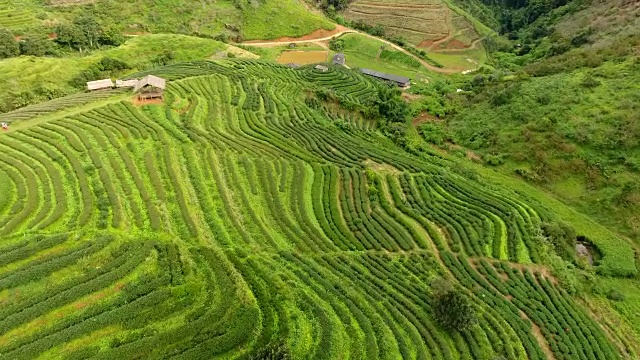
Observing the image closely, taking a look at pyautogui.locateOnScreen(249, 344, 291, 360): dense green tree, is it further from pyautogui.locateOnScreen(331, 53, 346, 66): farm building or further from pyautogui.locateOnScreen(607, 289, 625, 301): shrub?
pyautogui.locateOnScreen(331, 53, 346, 66): farm building

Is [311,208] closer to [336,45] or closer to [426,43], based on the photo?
[336,45]

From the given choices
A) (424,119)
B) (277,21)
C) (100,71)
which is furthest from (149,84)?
(277,21)

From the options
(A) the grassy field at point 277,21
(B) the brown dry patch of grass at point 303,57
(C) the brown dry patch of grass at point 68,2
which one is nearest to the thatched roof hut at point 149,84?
(B) the brown dry patch of grass at point 303,57

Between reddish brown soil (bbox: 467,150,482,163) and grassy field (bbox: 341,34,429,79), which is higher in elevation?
grassy field (bbox: 341,34,429,79)

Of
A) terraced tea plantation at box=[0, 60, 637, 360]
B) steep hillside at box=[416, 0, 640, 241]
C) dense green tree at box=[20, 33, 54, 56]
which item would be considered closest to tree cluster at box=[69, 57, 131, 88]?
dense green tree at box=[20, 33, 54, 56]

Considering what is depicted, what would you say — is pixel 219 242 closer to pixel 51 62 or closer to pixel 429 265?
pixel 429 265

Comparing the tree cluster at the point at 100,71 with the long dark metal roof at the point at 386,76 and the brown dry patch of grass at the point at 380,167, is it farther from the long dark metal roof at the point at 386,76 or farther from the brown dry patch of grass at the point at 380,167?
the brown dry patch of grass at the point at 380,167
